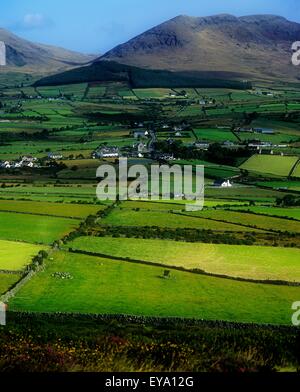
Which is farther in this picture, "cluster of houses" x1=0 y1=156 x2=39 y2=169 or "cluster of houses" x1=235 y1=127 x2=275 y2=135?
"cluster of houses" x1=235 y1=127 x2=275 y2=135

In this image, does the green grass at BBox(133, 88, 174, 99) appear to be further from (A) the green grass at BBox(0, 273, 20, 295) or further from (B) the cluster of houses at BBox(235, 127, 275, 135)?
(A) the green grass at BBox(0, 273, 20, 295)

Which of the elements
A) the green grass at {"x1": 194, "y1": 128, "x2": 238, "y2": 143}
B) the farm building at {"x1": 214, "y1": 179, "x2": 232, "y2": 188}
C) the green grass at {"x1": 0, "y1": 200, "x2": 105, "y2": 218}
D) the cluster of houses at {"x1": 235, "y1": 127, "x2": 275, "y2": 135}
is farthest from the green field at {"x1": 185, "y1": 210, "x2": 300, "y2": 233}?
the cluster of houses at {"x1": 235, "y1": 127, "x2": 275, "y2": 135}

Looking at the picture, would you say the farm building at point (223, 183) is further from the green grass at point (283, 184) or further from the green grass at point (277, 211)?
the green grass at point (277, 211)

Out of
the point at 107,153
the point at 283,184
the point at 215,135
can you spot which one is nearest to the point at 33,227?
the point at 283,184

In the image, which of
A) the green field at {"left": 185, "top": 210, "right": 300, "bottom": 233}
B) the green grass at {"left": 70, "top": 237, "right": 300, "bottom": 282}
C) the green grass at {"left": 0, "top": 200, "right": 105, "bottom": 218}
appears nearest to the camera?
the green grass at {"left": 70, "top": 237, "right": 300, "bottom": 282}

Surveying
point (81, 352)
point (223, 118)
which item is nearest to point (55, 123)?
point (223, 118)

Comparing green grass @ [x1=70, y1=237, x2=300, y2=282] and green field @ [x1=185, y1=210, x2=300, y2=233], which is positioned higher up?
green field @ [x1=185, y1=210, x2=300, y2=233]

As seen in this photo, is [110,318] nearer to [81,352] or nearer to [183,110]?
[81,352]
